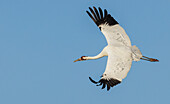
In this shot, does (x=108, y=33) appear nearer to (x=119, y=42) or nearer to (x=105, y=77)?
(x=119, y=42)

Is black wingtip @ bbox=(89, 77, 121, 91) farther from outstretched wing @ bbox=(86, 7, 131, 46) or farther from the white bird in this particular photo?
outstretched wing @ bbox=(86, 7, 131, 46)

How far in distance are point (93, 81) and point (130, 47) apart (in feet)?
10.4

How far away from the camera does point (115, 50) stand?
75.6 feet

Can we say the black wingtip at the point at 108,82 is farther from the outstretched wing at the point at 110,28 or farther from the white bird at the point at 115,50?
the outstretched wing at the point at 110,28

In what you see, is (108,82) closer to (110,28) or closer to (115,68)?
(115,68)

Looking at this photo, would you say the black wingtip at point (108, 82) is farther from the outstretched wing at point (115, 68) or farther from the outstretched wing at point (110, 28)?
Answer: the outstretched wing at point (110, 28)

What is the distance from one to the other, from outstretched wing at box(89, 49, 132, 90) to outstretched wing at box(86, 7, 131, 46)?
2.48ft

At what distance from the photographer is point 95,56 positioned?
25.3m

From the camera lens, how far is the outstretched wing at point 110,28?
76.1 feet

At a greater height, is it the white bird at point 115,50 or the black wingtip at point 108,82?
the white bird at point 115,50

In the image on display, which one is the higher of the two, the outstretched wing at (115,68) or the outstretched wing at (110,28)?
the outstretched wing at (110,28)

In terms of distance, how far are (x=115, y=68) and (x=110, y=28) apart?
2358 mm

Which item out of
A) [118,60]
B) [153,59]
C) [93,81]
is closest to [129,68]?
[118,60]

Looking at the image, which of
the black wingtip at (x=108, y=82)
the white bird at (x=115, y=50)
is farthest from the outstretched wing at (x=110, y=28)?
the black wingtip at (x=108, y=82)
